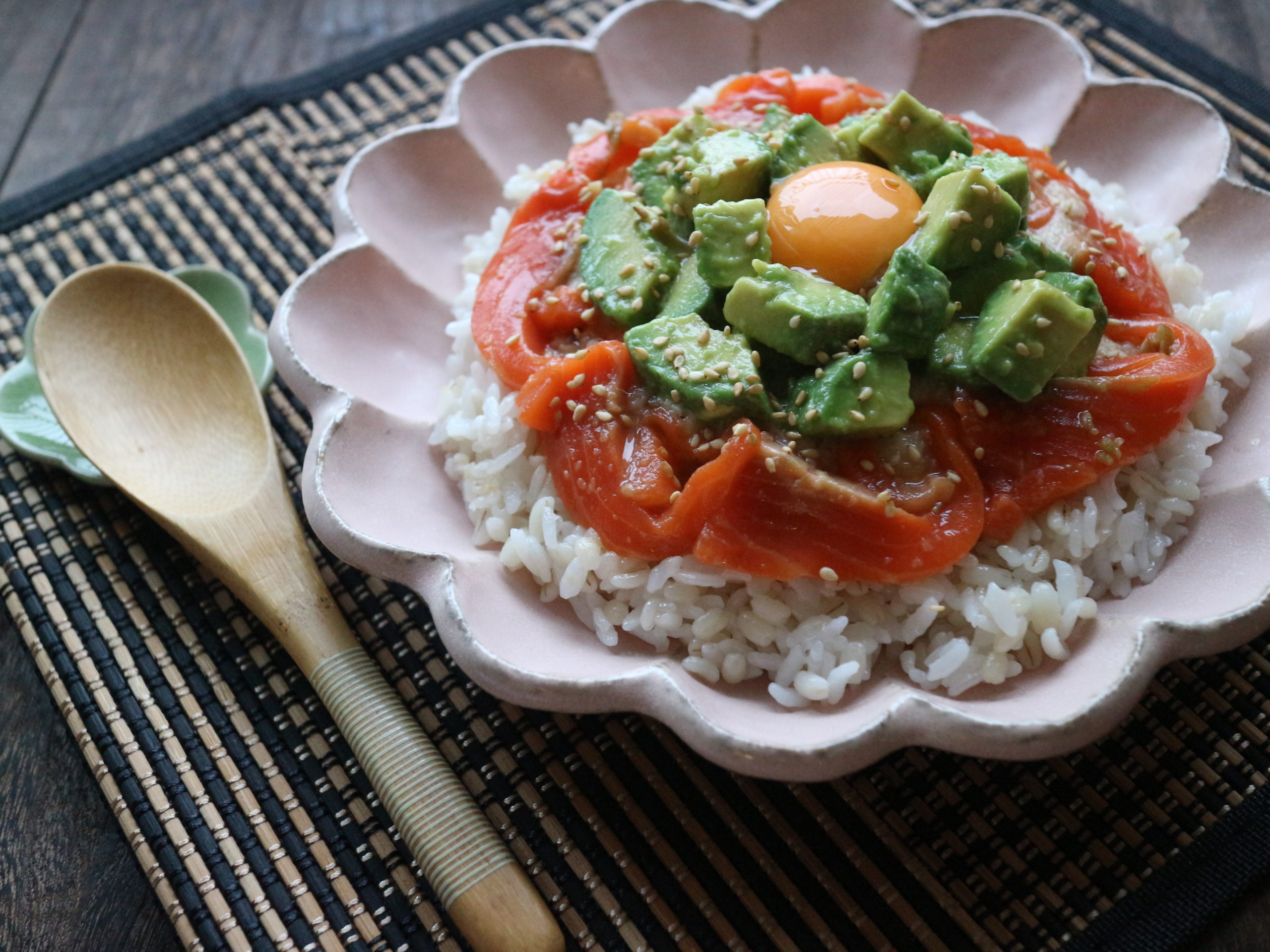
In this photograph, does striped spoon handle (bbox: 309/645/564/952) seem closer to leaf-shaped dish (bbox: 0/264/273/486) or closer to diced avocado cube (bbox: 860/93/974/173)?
leaf-shaped dish (bbox: 0/264/273/486)

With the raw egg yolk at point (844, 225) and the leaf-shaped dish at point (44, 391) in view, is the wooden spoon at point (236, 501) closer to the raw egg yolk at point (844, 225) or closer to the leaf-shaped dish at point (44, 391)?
the leaf-shaped dish at point (44, 391)

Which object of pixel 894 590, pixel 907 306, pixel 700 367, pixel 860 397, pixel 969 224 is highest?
pixel 969 224

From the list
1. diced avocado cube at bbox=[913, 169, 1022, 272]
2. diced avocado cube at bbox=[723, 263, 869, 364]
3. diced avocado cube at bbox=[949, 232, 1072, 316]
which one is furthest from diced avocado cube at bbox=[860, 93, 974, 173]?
diced avocado cube at bbox=[723, 263, 869, 364]

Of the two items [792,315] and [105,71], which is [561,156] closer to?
[792,315]

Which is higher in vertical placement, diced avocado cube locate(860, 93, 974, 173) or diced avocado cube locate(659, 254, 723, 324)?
diced avocado cube locate(860, 93, 974, 173)

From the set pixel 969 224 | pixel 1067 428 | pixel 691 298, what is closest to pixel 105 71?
pixel 691 298

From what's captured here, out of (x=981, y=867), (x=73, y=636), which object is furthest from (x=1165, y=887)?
(x=73, y=636)

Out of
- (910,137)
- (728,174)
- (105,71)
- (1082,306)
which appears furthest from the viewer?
(105,71)
